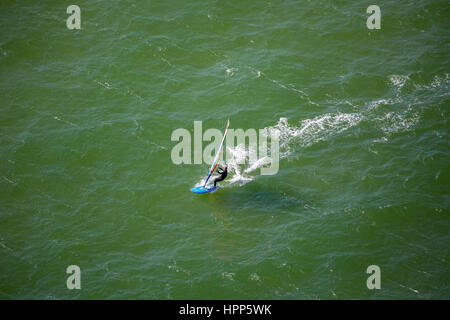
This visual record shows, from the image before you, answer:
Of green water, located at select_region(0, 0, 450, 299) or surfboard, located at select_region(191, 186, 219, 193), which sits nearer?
green water, located at select_region(0, 0, 450, 299)

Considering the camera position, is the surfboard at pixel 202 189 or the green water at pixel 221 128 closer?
the green water at pixel 221 128

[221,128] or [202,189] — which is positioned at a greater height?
[221,128]

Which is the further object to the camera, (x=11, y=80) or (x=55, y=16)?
(x=55, y=16)

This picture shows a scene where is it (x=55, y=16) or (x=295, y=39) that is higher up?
(x=55, y=16)

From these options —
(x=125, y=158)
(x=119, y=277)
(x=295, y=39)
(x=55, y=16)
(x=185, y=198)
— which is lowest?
(x=119, y=277)

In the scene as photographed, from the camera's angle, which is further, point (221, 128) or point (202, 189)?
point (221, 128)
